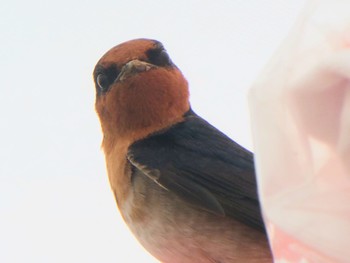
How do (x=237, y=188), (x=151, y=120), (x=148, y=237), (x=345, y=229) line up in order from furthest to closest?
(x=151, y=120) < (x=237, y=188) < (x=148, y=237) < (x=345, y=229)

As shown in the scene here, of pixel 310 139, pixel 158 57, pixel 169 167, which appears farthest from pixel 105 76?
pixel 310 139

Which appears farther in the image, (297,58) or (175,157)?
(175,157)

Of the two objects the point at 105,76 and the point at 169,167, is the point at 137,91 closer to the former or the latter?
the point at 105,76

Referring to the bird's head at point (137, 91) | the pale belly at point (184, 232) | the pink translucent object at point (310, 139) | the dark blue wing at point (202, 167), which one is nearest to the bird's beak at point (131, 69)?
the bird's head at point (137, 91)

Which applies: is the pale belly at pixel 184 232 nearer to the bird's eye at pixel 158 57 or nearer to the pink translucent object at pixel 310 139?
the bird's eye at pixel 158 57

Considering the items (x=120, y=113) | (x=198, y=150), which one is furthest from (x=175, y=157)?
(x=120, y=113)

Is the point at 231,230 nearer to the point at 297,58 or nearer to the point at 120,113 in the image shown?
the point at 120,113

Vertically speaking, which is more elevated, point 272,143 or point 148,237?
point 272,143
